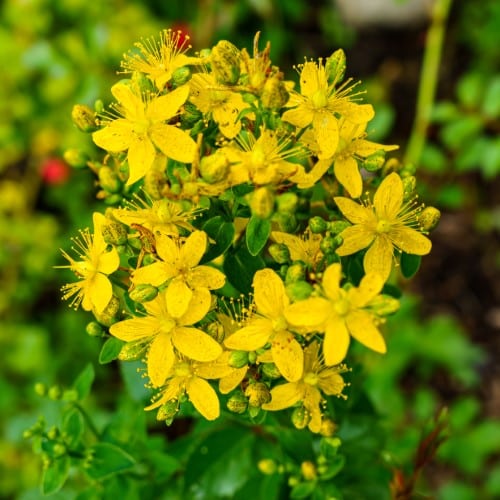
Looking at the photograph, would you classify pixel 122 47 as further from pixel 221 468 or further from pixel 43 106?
pixel 221 468

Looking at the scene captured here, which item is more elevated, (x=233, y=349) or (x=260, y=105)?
(x=260, y=105)

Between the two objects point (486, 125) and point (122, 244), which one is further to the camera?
point (486, 125)

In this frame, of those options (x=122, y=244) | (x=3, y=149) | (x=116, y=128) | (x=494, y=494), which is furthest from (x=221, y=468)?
(x=3, y=149)

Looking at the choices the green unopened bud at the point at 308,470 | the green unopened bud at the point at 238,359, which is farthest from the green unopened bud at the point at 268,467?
the green unopened bud at the point at 238,359

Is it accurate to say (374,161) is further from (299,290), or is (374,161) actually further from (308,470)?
(308,470)

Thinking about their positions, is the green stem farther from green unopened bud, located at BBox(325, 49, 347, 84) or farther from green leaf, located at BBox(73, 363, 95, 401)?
green leaf, located at BBox(73, 363, 95, 401)

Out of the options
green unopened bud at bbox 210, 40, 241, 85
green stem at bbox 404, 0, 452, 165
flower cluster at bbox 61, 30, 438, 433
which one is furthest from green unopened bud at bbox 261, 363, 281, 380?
green stem at bbox 404, 0, 452, 165
